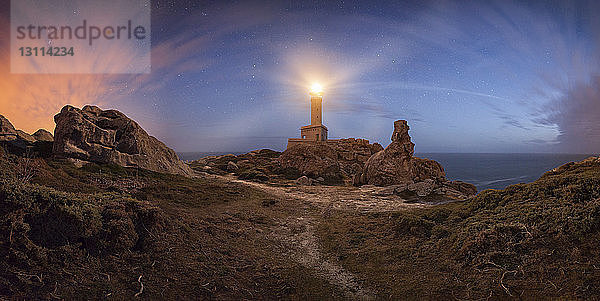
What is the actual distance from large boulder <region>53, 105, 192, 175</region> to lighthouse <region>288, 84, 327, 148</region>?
45243mm

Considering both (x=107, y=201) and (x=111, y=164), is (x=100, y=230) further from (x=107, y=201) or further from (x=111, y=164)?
(x=111, y=164)

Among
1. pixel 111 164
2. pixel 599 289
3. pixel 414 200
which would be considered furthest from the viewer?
pixel 414 200

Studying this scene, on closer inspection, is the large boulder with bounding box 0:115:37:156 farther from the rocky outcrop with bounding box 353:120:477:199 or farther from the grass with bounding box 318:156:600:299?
the rocky outcrop with bounding box 353:120:477:199

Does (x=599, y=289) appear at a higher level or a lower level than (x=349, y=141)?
lower

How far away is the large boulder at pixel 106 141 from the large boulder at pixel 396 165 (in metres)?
22.2

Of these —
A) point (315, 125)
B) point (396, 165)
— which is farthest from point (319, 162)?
point (315, 125)

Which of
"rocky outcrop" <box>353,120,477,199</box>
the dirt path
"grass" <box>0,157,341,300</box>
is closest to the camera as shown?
"grass" <box>0,157,341,300</box>

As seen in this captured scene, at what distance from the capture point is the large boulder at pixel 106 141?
17.7m

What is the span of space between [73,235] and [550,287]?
469 inches

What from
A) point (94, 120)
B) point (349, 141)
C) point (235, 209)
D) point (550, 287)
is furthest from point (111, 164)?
point (349, 141)

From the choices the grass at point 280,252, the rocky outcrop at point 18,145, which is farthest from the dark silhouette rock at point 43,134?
the grass at point 280,252

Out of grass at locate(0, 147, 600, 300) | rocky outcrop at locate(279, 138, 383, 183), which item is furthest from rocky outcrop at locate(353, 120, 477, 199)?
grass at locate(0, 147, 600, 300)

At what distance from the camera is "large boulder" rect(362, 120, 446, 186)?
30.2 meters

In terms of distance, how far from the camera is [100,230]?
7.15 meters
